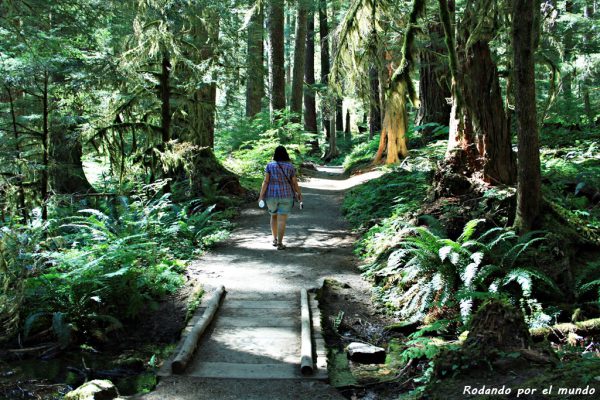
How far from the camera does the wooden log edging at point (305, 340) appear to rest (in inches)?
211

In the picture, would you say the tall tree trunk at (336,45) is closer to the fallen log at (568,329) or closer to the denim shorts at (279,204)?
the denim shorts at (279,204)

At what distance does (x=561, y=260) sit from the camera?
702 centimetres

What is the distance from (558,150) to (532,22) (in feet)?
20.9

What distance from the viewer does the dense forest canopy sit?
268 inches

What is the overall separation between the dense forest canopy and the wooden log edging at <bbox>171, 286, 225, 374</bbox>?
1.08m

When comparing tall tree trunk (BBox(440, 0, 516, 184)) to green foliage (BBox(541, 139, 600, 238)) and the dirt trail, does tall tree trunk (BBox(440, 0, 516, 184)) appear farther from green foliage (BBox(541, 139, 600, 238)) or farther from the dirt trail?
the dirt trail

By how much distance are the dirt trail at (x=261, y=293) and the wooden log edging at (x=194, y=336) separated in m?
0.11

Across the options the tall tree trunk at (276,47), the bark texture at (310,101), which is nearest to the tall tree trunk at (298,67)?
the tall tree trunk at (276,47)

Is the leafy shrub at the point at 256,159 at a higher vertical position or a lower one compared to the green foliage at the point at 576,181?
higher

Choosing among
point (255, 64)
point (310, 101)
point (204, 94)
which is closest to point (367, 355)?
point (255, 64)

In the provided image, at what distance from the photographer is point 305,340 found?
237 inches

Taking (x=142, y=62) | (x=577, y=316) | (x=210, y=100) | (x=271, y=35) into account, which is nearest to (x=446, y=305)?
(x=577, y=316)

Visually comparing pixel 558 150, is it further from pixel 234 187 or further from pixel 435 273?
pixel 234 187

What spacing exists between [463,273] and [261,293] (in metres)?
3.06
